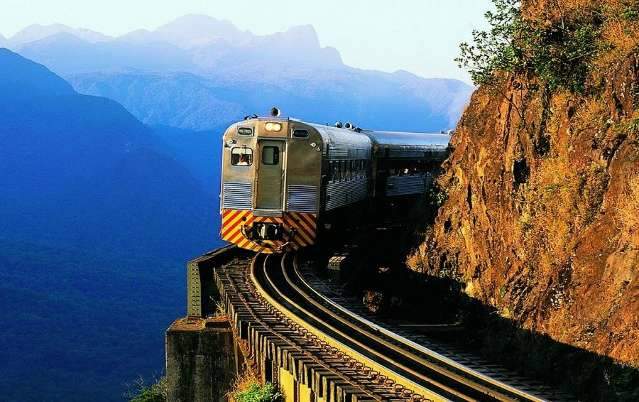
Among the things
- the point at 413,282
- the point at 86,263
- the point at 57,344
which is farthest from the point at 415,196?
the point at 86,263

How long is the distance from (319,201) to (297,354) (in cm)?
1051

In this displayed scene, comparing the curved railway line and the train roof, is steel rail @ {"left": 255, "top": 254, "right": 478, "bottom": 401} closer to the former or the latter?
the curved railway line

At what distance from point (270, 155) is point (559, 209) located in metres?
8.81

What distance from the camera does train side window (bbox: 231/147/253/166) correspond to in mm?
24969

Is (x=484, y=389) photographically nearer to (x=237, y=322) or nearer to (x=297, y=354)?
(x=297, y=354)

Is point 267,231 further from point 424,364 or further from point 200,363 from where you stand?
point 424,364

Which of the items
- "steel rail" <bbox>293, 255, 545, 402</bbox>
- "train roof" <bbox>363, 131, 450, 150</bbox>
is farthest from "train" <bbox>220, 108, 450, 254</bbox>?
"train roof" <bbox>363, 131, 450, 150</bbox>

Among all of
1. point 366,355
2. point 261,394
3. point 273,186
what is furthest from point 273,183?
point 366,355

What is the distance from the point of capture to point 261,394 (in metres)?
17.2

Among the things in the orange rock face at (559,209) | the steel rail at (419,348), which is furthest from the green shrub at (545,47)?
the steel rail at (419,348)

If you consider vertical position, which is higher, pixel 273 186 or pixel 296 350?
pixel 273 186

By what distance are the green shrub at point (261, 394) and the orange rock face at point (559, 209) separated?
17.5 ft

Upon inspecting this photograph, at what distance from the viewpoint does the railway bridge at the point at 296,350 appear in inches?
499

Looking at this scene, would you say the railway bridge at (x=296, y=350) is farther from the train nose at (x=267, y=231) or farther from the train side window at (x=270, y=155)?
the train side window at (x=270, y=155)
